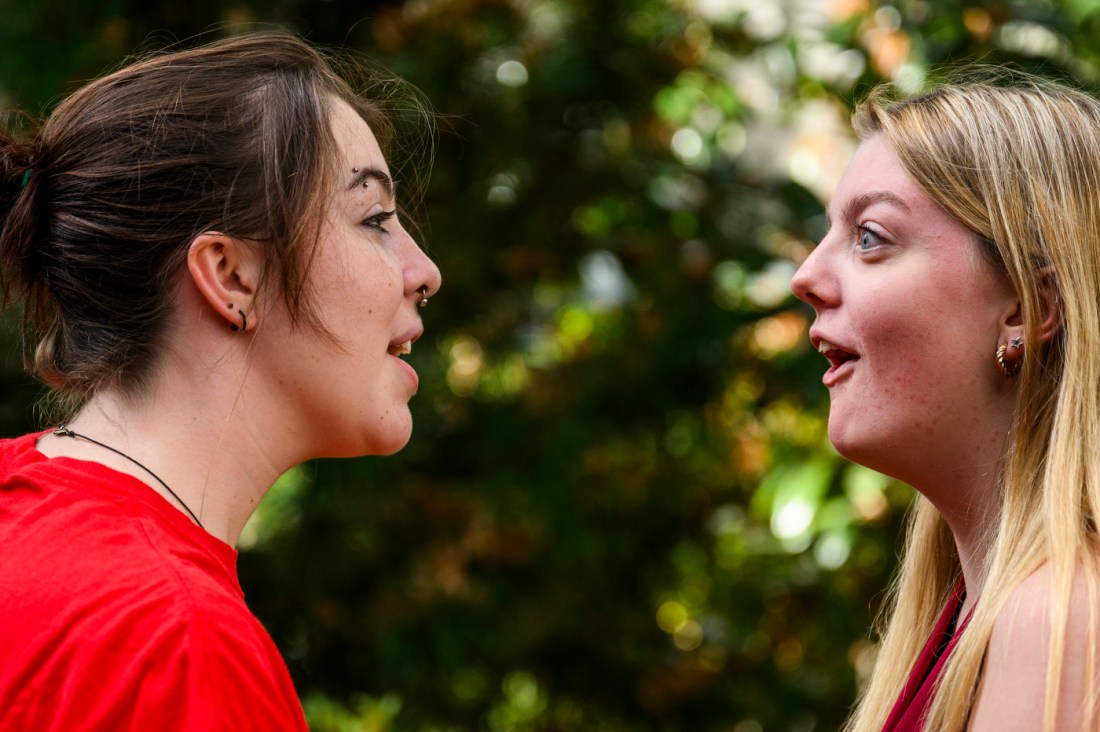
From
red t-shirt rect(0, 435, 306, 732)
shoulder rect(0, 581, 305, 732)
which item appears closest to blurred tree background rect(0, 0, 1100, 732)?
red t-shirt rect(0, 435, 306, 732)

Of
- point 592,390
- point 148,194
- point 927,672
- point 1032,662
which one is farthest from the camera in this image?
point 592,390

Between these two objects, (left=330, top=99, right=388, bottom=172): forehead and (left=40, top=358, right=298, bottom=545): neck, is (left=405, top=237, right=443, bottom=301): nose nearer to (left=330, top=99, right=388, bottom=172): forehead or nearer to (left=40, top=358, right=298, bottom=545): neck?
(left=330, top=99, right=388, bottom=172): forehead

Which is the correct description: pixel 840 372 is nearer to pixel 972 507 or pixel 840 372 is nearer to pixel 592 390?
pixel 972 507

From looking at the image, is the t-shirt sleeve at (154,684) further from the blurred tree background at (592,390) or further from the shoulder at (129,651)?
the blurred tree background at (592,390)

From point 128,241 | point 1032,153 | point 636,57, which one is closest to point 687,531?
point 636,57

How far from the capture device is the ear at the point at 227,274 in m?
1.60

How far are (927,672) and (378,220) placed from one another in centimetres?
111

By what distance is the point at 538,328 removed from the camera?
374cm

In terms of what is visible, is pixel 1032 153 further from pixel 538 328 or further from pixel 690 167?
pixel 538 328

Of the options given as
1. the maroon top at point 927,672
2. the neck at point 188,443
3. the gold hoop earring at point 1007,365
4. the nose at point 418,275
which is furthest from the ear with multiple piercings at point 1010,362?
the neck at point 188,443

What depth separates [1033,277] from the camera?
1.72m

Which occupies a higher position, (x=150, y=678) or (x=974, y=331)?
(x=974, y=331)

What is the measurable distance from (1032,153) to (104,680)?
1422 mm

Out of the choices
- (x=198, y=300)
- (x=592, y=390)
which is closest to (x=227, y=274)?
(x=198, y=300)
